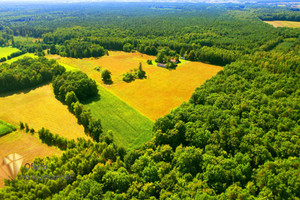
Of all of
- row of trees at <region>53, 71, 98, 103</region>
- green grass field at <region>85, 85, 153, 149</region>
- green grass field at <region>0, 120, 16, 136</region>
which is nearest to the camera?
green grass field at <region>85, 85, 153, 149</region>

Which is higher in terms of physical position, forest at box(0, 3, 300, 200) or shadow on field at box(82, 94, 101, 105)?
forest at box(0, 3, 300, 200)

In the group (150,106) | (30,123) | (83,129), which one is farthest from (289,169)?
(30,123)

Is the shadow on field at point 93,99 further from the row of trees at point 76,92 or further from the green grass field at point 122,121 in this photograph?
the row of trees at point 76,92

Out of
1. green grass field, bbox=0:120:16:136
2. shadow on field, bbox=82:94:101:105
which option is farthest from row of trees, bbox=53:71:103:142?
green grass field, bbox=0:120:16:136

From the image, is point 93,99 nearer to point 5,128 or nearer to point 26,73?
point 5,128

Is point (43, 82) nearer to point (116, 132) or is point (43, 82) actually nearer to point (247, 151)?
point (116, 132)

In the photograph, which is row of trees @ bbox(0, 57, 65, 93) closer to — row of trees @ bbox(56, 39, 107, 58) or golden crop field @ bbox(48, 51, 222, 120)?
golden crop field @ bbox(48, 51, 222, 120)
